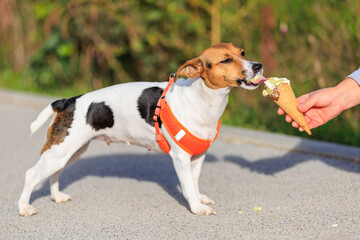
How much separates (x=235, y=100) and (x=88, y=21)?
3328 millimetres

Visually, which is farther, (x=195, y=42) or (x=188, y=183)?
(x=195, y=42)

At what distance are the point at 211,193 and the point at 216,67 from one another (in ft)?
4.48

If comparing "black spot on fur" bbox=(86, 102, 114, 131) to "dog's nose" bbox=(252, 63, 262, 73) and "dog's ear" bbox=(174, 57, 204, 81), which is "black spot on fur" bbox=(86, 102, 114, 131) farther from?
"dog's nose" bbox=(252, 63, 262, 73)

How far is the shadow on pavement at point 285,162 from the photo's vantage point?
550 centimetres

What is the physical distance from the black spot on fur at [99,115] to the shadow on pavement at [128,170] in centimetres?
96

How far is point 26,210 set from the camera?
14.4 ft

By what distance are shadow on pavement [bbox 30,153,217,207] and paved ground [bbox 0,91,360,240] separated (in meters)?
0.01

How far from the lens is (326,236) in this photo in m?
3.74

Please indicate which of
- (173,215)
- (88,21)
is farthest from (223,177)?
(88,21)

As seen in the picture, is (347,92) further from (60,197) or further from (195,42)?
(195,42)

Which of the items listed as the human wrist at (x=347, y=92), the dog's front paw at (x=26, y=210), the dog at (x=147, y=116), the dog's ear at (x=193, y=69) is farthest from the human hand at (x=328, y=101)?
the dog's front paw at (x=26, y=210)

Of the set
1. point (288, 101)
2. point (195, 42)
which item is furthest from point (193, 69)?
point (195, 42)

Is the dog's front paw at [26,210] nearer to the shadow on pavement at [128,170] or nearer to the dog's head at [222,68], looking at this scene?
the shadow on pavement at [128,170]

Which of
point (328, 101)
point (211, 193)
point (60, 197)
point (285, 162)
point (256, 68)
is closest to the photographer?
point (256, 68)
